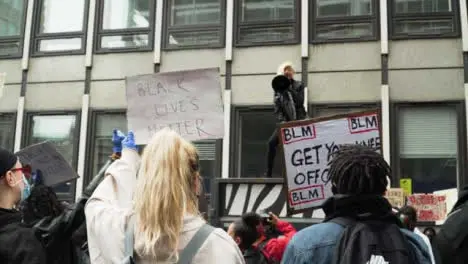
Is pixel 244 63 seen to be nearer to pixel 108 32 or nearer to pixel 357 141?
pixel 108 32

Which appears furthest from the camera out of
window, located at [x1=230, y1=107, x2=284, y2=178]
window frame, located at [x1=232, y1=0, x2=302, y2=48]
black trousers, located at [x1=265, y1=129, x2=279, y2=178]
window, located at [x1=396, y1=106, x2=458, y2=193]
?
window frame, located at [x1=232, y1=0, x2=302, y2=48]

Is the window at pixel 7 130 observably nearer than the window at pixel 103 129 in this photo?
No

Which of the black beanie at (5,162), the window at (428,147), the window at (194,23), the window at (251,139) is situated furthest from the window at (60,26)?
the black beanie at (5,162)

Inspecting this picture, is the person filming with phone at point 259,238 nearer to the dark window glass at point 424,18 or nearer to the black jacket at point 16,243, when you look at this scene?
the black jacket at point 16,243

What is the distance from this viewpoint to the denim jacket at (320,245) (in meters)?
2.31

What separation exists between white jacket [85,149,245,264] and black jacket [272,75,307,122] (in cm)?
708

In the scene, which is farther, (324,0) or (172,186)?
(324,0)

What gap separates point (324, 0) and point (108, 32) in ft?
16.8

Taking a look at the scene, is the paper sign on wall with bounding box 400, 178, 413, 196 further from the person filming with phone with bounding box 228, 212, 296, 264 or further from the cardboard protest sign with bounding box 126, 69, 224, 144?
the person filming with phone with bounding box 228, 212, 296, 264

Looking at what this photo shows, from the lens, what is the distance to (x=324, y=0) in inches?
539

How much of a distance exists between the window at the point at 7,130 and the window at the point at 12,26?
5.12 ft

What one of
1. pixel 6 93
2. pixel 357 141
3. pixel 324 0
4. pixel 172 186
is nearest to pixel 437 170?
pixel 324 0

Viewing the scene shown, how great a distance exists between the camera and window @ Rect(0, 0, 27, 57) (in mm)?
15375

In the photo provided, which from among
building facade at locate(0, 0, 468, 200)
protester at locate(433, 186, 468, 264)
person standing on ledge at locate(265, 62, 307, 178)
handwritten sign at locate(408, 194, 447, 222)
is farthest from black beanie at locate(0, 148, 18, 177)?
building facade at locate(0, 0, 468, 200)
